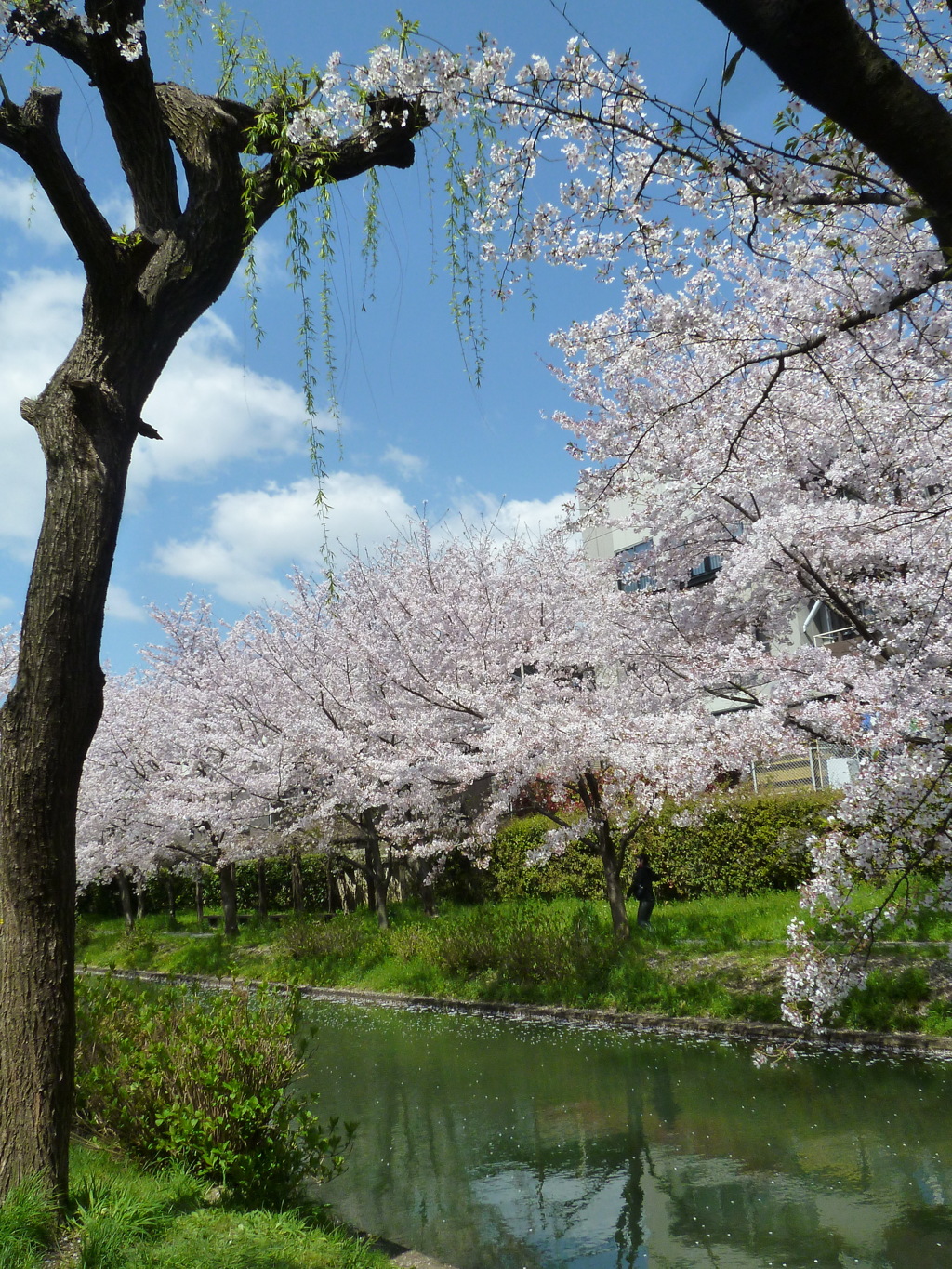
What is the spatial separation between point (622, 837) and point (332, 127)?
1060 centimetres

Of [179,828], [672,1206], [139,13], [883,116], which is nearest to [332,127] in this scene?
[139,13]

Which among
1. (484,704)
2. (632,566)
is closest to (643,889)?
(484,704)

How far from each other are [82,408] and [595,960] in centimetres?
1058

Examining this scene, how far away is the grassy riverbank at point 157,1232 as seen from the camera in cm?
376

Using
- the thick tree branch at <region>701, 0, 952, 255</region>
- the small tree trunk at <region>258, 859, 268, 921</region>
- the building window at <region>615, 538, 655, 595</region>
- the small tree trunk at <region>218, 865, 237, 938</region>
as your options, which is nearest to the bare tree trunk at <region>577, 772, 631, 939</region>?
the building window at <region>615, 538, 655, 595</region>

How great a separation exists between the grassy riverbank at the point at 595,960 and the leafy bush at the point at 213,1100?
1.19 meters

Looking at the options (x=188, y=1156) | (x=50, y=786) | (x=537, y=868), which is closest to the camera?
(x=50, y=786)

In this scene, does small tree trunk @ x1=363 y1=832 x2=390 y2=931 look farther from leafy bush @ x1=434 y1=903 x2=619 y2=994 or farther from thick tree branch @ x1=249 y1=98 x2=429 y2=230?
thick tree branch @ x1=249 y1=98 x2=429 y2=230

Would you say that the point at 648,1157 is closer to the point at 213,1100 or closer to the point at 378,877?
the point at 213,1100

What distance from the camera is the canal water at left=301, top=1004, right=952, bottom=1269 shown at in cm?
518

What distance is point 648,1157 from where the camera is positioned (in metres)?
6.64

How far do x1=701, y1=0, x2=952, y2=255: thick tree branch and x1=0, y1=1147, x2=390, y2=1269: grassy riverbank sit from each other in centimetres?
490

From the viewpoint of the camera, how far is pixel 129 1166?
17.2 feet

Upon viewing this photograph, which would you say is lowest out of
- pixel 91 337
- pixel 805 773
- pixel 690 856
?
pixel 690 856
